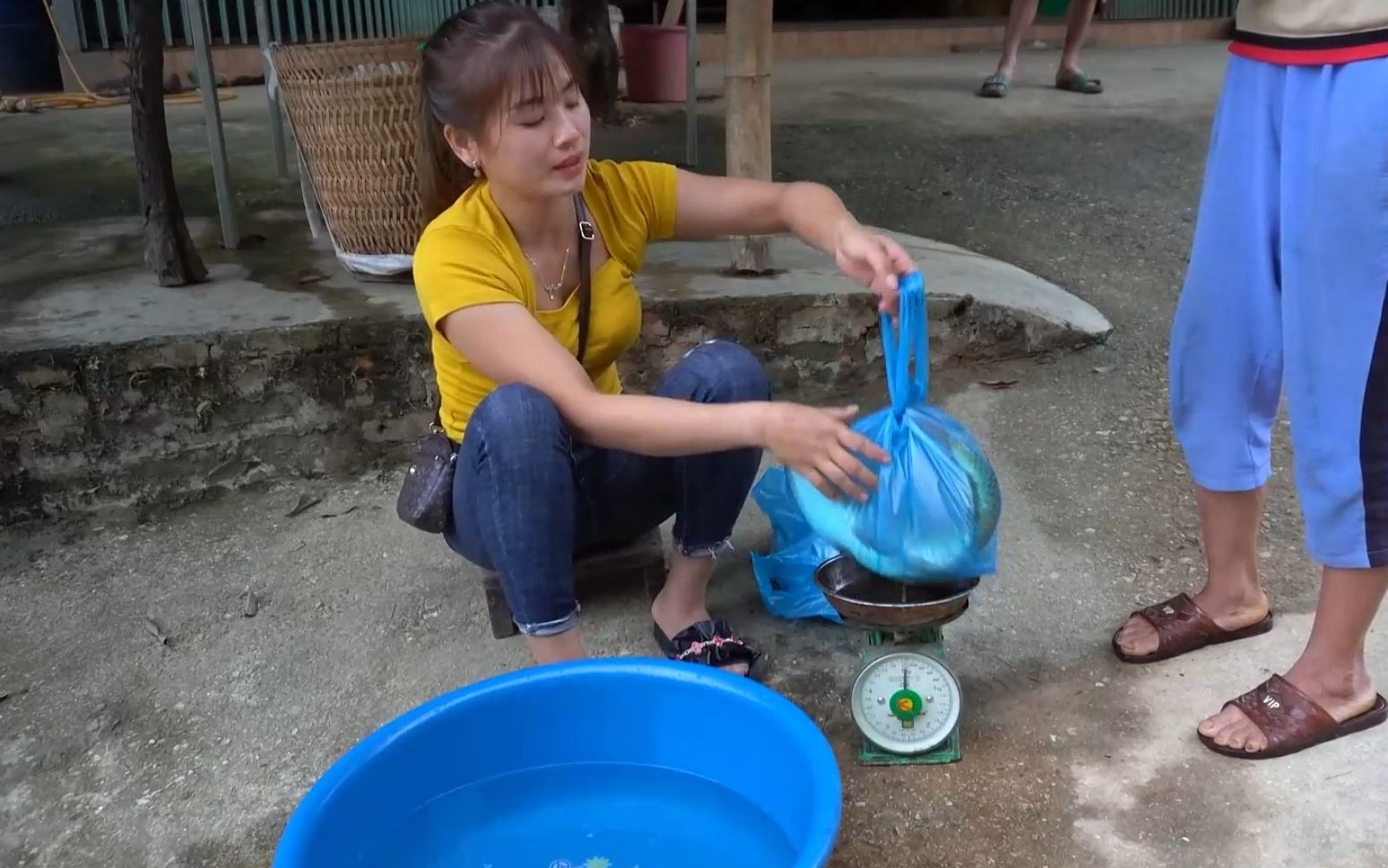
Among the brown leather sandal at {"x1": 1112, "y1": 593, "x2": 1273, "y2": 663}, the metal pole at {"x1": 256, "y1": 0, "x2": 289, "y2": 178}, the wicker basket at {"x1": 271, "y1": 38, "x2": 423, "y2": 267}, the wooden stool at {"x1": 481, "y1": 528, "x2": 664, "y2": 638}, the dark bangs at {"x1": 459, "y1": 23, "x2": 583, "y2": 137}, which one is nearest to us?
the dark bangs at {"x1": 459, "y1": 23, "x2": 583, "y2": 137}

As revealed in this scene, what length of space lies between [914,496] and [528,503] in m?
0.51

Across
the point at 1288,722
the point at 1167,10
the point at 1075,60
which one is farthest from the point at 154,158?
the point at 1167,10

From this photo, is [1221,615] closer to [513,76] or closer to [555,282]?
[555,282]

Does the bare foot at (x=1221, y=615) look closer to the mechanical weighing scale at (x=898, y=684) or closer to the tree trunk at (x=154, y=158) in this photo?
the mechanical weighing scale at (x=898, y=684)

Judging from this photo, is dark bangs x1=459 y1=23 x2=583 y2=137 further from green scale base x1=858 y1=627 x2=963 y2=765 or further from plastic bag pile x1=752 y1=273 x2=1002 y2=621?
green scale base x1=858 y1=627 x2=963 y2=765

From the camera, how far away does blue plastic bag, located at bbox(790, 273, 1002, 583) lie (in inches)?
52.7

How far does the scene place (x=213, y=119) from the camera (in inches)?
119

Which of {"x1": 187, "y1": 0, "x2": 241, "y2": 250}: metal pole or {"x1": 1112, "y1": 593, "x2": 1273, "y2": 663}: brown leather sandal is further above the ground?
{"x1": 187, "y1": 0, "x2": 241, "y2": 250}: metal pole

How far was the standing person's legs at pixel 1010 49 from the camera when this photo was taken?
570 centimetres

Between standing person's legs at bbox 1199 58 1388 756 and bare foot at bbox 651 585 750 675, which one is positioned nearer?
standing person's legs at bbox 1199 58 1388 756

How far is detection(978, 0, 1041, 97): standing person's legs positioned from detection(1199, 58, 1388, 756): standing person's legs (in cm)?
449

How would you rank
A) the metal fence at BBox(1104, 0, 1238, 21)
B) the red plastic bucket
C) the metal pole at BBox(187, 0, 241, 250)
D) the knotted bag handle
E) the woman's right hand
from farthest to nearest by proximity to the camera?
1. the metal fence at BBox(1104, 0, 1238, 21)
2. the red plastic bucket
3. the metal pole at BBox(187, 0, 241, 250)
4. the knotted bag handle
5. the woman's right hand

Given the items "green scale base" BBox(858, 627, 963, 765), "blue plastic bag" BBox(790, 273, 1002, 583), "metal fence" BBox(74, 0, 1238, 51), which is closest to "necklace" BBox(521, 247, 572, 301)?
"blue plastic bag" BBox(790, 273, 1002, 583)

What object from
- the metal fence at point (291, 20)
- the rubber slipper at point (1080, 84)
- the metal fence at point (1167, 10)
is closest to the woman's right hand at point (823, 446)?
the rubber slipper at point (1080, 84)
